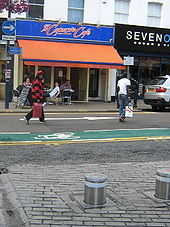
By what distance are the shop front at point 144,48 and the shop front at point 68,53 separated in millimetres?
867

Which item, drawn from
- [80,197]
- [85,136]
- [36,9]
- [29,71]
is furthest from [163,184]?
[36,9]

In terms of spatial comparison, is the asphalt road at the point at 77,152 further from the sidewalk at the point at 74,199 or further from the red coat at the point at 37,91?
the red coat at the point at 37,91

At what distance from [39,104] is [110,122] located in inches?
112

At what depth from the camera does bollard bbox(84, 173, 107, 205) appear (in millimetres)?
4598

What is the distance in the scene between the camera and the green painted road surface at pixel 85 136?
9272mm

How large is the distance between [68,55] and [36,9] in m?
3.50

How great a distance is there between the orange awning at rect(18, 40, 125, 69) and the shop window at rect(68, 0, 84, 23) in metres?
1.62

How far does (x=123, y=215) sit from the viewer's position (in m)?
4.42

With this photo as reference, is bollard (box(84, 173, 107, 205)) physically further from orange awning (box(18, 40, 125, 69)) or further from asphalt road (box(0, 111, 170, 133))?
orange awning (box(18, 40, 125, 69))

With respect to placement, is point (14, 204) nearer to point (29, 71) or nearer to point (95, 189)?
point (95, 189)

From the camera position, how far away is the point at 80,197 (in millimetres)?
4961

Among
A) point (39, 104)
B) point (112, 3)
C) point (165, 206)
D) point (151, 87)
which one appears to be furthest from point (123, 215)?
point (112, 3)

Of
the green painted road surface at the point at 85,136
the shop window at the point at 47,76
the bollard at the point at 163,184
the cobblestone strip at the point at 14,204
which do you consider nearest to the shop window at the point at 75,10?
the shop window at the point at 47,76

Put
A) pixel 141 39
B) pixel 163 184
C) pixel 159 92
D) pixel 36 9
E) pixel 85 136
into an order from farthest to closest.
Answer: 1. pixel 141 39
2. pixel 36 9
3. pixel 159 92
4. pixel 85 136
5. pixel 163 184
